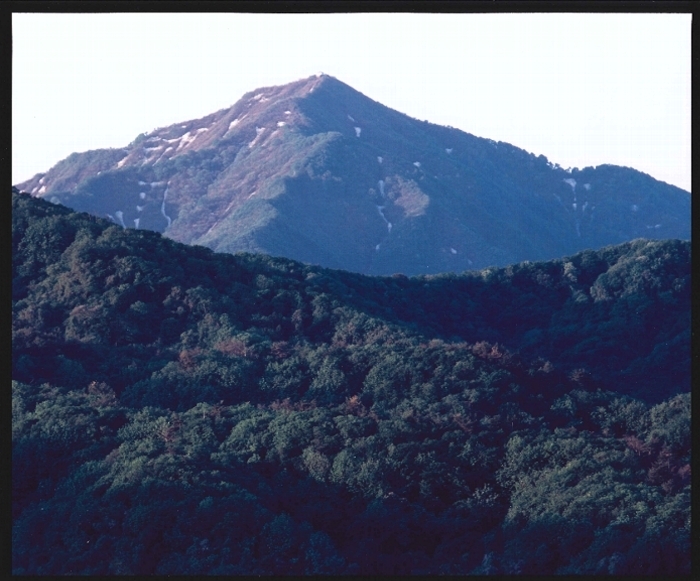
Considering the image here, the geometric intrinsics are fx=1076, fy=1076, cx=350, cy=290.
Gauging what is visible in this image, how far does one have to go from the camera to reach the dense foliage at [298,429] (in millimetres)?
19922

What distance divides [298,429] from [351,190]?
66.2 metres

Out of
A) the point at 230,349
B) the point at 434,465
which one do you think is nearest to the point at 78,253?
the point at 230,349

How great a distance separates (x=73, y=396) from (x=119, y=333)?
6.74 metres

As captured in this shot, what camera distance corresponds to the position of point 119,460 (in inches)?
882

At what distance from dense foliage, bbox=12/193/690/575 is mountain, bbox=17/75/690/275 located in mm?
36122

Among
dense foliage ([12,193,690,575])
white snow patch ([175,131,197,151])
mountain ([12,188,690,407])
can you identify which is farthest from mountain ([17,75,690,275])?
dense foliage ([12,193,690,575])

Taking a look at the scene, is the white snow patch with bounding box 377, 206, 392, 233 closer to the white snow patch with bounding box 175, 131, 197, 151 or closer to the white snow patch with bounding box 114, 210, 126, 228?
the white snow patch with bounding box 114, 210, 126, 228

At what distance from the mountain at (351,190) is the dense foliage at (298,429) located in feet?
119

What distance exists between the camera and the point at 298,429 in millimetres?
24172

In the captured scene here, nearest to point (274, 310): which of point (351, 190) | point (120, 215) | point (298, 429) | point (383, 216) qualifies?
point (298, 429)

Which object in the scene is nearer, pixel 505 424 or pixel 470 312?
pixel 505 424

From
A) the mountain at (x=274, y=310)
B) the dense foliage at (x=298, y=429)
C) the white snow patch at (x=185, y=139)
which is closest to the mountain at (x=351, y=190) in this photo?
the white snow patch at (x=185, y=139)

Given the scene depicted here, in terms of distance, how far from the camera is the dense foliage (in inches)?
784
